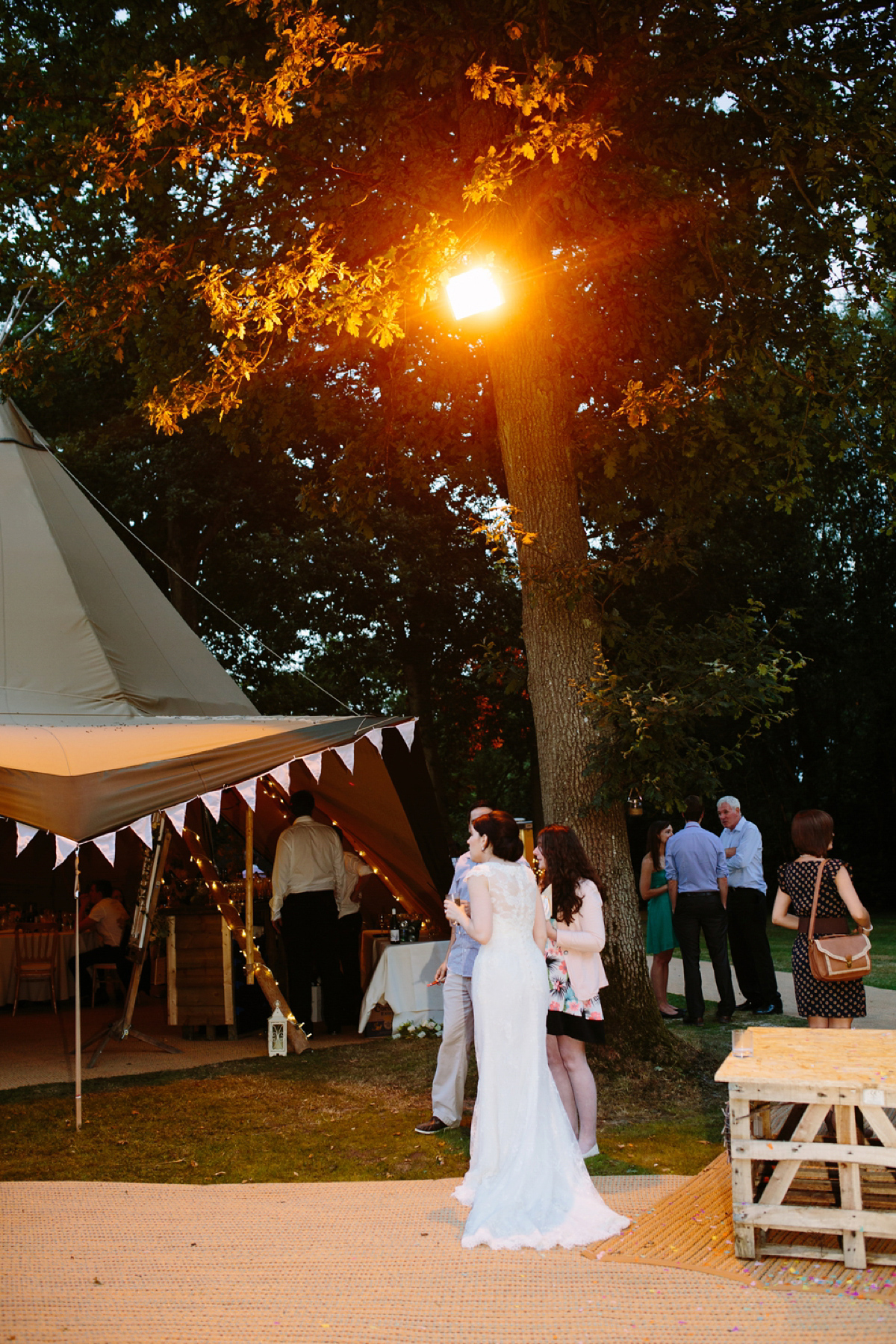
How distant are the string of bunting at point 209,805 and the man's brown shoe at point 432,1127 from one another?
6.85 ft

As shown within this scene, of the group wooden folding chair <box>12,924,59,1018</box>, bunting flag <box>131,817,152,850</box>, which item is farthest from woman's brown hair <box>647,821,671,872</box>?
wooden folding chair <box>12,924,59,1018</box>

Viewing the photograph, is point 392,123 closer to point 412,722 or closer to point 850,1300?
point 412,722

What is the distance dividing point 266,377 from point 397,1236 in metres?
6.52

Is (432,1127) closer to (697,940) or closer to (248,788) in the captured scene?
(248,788)

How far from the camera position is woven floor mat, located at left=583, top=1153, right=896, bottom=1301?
11.6 feet

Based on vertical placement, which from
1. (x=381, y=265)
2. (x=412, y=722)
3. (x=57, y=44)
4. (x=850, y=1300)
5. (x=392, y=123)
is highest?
(x=57, y=44)

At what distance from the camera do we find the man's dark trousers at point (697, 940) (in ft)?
27.8

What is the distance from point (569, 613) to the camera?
7.02m

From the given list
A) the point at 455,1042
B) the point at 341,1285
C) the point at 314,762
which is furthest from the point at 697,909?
the point at 341,1285

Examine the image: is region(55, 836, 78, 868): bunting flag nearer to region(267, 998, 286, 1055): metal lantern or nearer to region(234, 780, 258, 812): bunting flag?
region(234, 780, 258, 812): bunting flag

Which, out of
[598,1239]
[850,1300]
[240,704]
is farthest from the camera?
[240,704]

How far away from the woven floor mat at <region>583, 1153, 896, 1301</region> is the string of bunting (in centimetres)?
319

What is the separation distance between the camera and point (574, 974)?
16.2 feet

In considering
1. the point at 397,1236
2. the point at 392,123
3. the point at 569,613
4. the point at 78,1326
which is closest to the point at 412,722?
the point at 569,613
